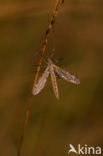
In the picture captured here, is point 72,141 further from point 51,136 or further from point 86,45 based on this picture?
point 86,45

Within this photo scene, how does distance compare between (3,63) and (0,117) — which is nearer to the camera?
(0,117)

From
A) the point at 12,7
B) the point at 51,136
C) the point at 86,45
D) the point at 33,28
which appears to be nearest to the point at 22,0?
the point at 12,7

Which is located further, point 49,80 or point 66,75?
point 49,80

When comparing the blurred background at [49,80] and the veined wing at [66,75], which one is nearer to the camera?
the veined wing at [66,75]

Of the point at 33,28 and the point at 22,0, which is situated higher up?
the point at 22,0

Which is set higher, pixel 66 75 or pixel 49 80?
pixel 66 75

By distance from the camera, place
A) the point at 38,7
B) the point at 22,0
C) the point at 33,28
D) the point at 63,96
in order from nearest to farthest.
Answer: the point at 38,7 → the point at 22,0 → the point at 63,96 → the point at 33,28

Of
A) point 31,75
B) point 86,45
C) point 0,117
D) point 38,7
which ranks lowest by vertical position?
point 0,117

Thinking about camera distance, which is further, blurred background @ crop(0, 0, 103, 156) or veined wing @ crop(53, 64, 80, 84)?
blurred background @ crop(0, 0, 103, 156)
